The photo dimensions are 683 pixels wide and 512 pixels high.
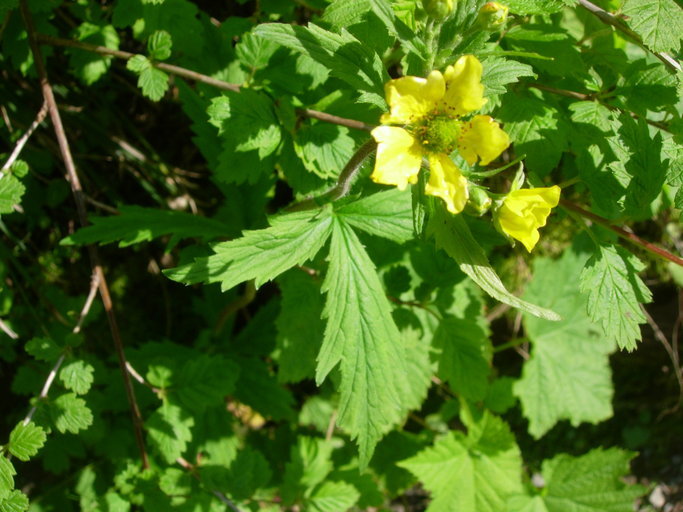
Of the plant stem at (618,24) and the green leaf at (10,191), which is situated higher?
the plant stem at (618,24)

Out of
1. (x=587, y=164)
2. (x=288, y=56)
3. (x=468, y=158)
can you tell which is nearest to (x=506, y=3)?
(x=468, y=158)

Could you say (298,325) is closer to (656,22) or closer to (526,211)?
→ (526,211)

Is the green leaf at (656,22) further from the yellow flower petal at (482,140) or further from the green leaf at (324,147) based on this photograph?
the green leaf at (324,147)

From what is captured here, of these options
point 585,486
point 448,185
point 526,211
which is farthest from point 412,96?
point 585,486

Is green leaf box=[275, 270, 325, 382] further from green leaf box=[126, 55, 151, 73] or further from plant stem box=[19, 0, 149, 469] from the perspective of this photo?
green leaf box=[126, 55, 151, 73]

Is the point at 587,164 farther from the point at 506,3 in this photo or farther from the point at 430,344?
the point at 430,344

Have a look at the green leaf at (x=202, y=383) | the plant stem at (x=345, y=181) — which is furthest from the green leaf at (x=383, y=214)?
the green leaf at (x=202, y=383)

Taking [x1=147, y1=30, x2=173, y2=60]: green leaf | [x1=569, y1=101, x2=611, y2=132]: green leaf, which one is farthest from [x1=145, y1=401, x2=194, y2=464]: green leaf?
[x1=569, y1=101, x2=611, y2=132]: green leaf
